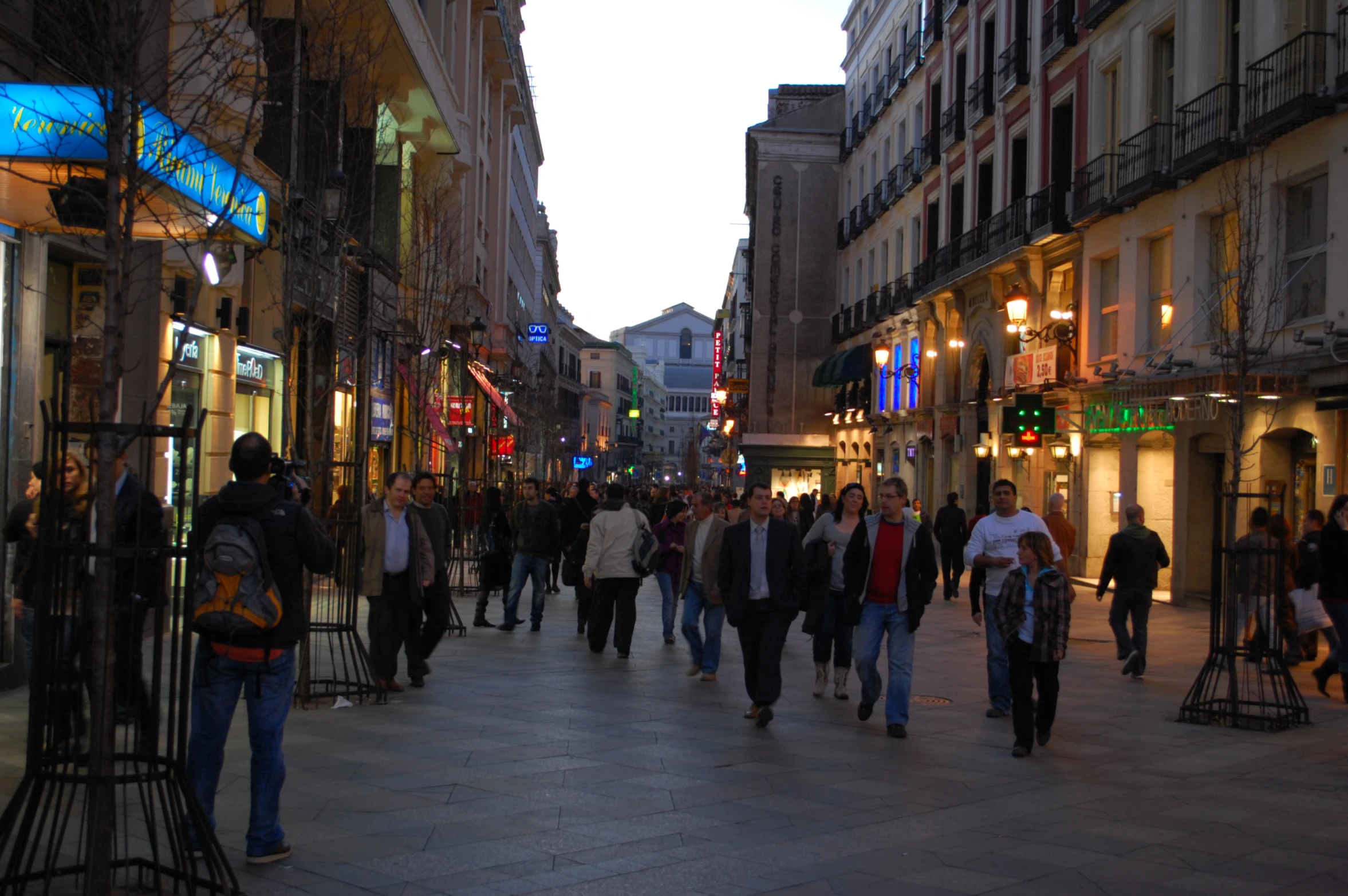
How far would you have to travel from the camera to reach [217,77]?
20.0 ft

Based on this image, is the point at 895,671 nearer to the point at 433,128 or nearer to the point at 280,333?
the point at 280,333

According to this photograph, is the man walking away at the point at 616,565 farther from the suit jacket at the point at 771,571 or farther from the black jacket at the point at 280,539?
the black jacket at the point at 280,539

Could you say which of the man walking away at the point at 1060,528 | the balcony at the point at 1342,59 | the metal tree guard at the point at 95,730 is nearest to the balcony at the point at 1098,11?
the balcony at the point at 1342,59

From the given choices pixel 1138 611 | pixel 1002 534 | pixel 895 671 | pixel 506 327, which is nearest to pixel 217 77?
pixel 895 671

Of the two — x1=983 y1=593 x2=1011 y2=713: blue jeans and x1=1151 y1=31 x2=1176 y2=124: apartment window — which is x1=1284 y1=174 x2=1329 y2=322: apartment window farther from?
x1=983 y1=593 x2=1011 y2=713: blue jeans

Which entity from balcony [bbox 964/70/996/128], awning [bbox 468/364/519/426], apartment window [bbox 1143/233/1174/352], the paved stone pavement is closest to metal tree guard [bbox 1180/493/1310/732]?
the paved stone pavement

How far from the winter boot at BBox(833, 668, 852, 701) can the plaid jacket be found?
2615 millimetres

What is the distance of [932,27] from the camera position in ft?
125

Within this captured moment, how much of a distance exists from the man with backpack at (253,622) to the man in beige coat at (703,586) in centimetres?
597

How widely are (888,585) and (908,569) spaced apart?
0.19 meters

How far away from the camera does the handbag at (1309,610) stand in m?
12.4

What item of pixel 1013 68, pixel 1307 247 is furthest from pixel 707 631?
pixel 1013 68

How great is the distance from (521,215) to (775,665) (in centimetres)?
5194

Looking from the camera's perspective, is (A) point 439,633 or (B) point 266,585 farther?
(A) point 439,633
